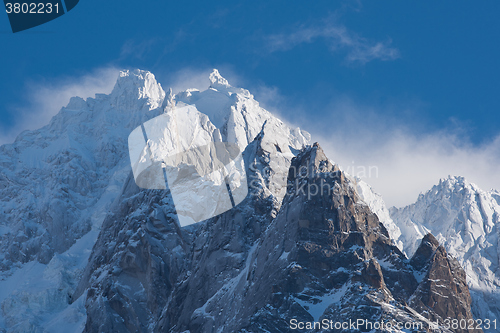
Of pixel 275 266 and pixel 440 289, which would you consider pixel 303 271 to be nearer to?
pixel 275 266

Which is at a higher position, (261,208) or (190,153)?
(190,153)

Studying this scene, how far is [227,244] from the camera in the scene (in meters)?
125

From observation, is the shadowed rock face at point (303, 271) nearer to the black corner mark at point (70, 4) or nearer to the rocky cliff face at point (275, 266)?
the rocky cliff face at point (275, 266)

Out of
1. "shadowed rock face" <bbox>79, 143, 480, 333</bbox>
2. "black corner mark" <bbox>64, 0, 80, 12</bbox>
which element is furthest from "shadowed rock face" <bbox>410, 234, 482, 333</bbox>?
"black corner mark" <bbox>64, 0, 80, 12</bbox>

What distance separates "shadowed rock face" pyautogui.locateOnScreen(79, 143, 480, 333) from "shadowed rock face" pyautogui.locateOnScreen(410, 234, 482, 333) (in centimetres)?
18

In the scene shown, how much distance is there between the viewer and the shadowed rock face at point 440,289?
98.6 meters

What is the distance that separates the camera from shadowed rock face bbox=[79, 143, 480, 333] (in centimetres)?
9156

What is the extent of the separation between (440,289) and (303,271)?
22.4 m

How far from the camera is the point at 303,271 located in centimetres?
9488

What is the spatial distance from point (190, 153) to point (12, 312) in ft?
224

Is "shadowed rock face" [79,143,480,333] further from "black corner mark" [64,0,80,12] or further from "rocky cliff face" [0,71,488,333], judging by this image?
"black corner mark" [64,0,80,12]

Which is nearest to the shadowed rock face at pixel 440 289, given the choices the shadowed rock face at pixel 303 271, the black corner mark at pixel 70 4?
the shadowed rock face at pixel 303 271

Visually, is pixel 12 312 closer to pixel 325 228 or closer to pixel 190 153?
pixel 190 153

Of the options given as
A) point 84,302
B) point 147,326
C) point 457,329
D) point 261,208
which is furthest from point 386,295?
point 84,302
